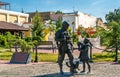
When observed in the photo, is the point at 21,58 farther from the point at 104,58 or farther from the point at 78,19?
the point at 78,19

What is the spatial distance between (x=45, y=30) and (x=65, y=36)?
130 ft

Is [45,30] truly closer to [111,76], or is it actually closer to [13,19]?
[13,19]

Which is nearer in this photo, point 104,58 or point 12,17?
point 104,58

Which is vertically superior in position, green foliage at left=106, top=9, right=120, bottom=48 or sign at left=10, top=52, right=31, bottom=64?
green foliage at left=106, top=9, right=120, bottom=48

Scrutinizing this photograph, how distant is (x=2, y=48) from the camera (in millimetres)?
30609

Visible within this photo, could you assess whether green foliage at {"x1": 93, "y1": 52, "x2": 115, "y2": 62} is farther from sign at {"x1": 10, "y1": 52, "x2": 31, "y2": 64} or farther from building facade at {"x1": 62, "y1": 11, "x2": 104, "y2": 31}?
building facade at {"x1": 62, "y1": 11, "x2": 104, "y2": 31}

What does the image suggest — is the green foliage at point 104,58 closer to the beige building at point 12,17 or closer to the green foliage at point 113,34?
the green foliage at point 113,34

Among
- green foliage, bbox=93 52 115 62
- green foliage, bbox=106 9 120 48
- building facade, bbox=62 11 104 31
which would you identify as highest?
building facade, bbox=62 11 104 31

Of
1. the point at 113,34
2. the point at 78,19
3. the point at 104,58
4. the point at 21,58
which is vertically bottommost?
the point at 104,58

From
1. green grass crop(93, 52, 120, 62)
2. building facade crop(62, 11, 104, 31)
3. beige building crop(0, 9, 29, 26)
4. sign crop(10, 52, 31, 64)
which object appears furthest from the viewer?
building facade crop(62, 11, 104, 31)

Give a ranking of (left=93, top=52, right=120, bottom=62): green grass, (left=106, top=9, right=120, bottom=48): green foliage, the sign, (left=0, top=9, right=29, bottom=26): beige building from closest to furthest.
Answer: the sign < (left=93, top=52, right=120, bottom=62): green grass < (left=106, top=9, right=120, bottom=48): green foliage < (left=0, top=9, right=29, bottom=26): beige building

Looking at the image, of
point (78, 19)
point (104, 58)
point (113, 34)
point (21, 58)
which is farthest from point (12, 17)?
point (21, 58)

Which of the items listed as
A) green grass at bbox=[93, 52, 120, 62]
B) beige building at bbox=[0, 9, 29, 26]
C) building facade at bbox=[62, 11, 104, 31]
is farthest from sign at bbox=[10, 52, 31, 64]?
building facade at bbox=[62, 11, 104, 31]

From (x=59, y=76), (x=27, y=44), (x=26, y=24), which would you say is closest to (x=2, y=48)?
(x=27, y=44)
